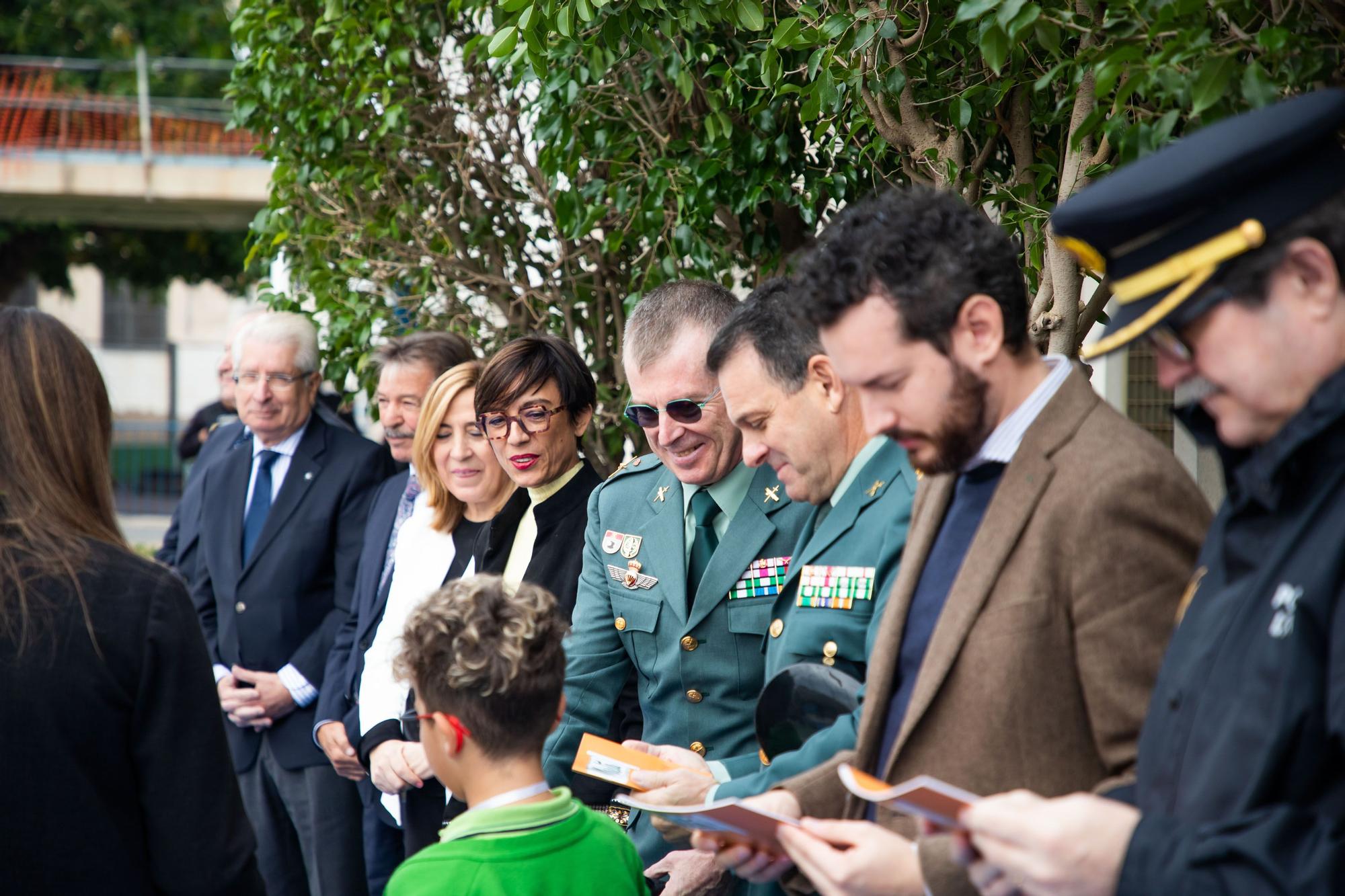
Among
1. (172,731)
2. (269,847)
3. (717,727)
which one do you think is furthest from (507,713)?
(269,847)

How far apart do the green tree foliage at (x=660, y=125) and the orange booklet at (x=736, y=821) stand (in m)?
1.42

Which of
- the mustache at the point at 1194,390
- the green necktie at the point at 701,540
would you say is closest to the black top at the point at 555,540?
the green necktie at the point at 701,540

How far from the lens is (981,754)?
196 centimetres

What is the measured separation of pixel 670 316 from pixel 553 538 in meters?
0.85

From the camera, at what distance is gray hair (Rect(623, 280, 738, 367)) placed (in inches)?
133

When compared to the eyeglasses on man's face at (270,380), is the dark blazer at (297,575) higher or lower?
lower

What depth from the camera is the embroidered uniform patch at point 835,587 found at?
258cm

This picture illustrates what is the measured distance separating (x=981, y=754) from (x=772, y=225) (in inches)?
115

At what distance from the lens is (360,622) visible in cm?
459

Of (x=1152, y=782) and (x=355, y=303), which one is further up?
(x=355, y=303)

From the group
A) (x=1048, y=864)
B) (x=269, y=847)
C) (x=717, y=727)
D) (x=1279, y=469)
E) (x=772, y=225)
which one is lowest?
(x=269, y=847)

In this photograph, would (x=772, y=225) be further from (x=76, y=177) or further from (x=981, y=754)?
(x=76, y=177)

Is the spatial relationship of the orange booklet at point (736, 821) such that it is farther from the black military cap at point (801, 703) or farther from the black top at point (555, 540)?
the black top at point (555, 540)

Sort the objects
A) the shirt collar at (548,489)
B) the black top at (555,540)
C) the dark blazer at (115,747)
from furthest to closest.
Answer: the shirt collar at (548,489) → the black top at (555,540) → the dark blazer at (115,747)
